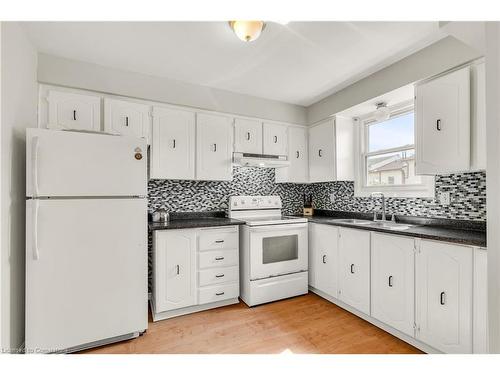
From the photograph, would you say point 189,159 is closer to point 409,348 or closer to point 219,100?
point 219,100

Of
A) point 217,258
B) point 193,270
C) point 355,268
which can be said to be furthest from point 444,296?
point 193,270

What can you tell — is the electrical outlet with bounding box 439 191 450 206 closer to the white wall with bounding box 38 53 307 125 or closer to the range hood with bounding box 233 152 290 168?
the range hood with bounding box 233 152 290 168

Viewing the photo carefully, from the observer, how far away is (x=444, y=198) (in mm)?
2088

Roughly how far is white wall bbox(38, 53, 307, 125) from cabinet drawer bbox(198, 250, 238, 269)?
5.27ft

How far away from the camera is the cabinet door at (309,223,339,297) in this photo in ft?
8.35

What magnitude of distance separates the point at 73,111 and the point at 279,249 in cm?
243

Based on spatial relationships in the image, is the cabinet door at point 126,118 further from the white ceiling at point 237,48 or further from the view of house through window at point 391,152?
the view of house through window at point 391,152

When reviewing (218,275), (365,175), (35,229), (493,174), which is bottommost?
(218,275)

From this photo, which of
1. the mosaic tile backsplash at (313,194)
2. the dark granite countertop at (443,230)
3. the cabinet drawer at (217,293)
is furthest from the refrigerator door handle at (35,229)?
the dark granite countertop at (443,230)

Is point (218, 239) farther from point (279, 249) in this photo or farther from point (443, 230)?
point (443, 230)

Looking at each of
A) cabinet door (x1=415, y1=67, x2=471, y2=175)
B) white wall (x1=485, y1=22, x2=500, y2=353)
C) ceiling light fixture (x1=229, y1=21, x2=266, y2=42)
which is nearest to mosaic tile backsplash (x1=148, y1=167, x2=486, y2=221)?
cabinet door (x1=415, y1=67, x2=471, y2=175)

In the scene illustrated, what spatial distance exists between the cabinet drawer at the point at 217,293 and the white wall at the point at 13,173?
4.43ft

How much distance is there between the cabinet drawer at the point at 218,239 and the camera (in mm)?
2420

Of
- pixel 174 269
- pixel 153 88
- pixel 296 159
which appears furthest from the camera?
pixel 296 159
